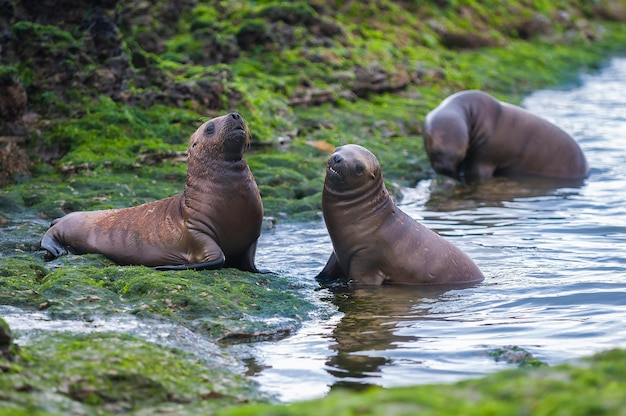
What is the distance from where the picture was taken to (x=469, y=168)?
50.4 feet

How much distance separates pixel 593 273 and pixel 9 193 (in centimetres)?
601

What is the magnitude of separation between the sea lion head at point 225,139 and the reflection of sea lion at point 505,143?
20.0 feet

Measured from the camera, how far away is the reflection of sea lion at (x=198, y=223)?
8953 mm

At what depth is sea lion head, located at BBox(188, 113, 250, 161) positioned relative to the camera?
9195 mm

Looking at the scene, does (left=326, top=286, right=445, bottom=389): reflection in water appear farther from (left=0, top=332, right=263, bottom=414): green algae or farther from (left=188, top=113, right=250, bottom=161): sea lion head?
(left=188, top=113, right=250, bottom=161): sea lion head

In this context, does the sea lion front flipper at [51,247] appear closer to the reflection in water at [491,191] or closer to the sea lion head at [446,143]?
the reflection in water at [491,191]

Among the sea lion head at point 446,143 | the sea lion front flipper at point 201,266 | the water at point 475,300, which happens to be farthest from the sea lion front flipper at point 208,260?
the sea lion head at point 446,143

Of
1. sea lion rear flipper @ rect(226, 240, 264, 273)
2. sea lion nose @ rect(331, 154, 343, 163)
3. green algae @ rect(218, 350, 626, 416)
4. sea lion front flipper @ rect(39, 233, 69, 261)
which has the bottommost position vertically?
sea lion rear flipper @ rect(226, 240, 264, 273)

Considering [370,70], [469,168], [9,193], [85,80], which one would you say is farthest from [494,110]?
[9,193]

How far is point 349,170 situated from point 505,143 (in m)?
6.55

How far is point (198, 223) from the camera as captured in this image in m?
8.94

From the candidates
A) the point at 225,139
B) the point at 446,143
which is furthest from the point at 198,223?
the point at 446,143

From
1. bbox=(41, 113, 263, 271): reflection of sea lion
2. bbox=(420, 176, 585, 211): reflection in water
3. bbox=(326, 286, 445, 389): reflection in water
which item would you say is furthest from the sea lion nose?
bbox=(420, 176, 585, 211): reflection in water

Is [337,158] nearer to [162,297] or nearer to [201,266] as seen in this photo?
[201,266]
